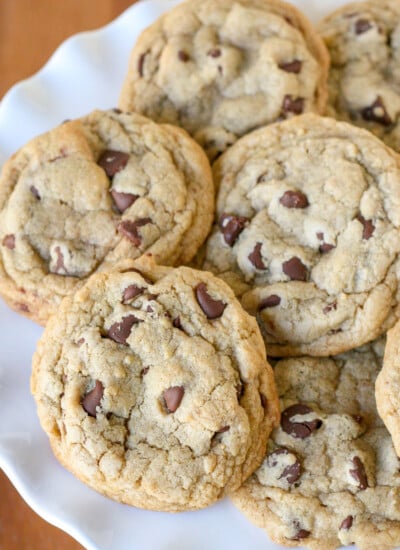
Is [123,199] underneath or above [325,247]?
above

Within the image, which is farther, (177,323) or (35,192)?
(35,192)

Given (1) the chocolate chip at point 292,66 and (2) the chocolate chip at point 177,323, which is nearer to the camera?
(2) the chocolate chip at point 177,323

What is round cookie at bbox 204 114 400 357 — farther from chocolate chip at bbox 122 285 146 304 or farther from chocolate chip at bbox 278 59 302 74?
chocolate chip at bbox 122 285 146 304

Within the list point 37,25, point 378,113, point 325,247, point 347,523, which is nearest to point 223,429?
point 347,523

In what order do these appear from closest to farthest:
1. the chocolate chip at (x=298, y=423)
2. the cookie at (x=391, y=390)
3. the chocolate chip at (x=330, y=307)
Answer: the cookie at (x=391, y=390) → the chocolate chip at (x=298, y=423) → the chocolate chip at (x=330, y=307)

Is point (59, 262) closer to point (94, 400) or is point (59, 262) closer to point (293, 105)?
point (94, 400)

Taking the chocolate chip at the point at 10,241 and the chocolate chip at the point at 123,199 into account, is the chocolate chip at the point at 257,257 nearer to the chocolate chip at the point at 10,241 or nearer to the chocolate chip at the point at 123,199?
the chocolate chip at the point at 123,199

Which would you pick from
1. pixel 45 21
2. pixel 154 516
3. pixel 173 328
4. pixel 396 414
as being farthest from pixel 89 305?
pixel 45 21

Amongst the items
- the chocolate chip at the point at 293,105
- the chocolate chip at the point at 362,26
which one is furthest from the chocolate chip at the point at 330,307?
the chocolate chip at the point at 362,26
